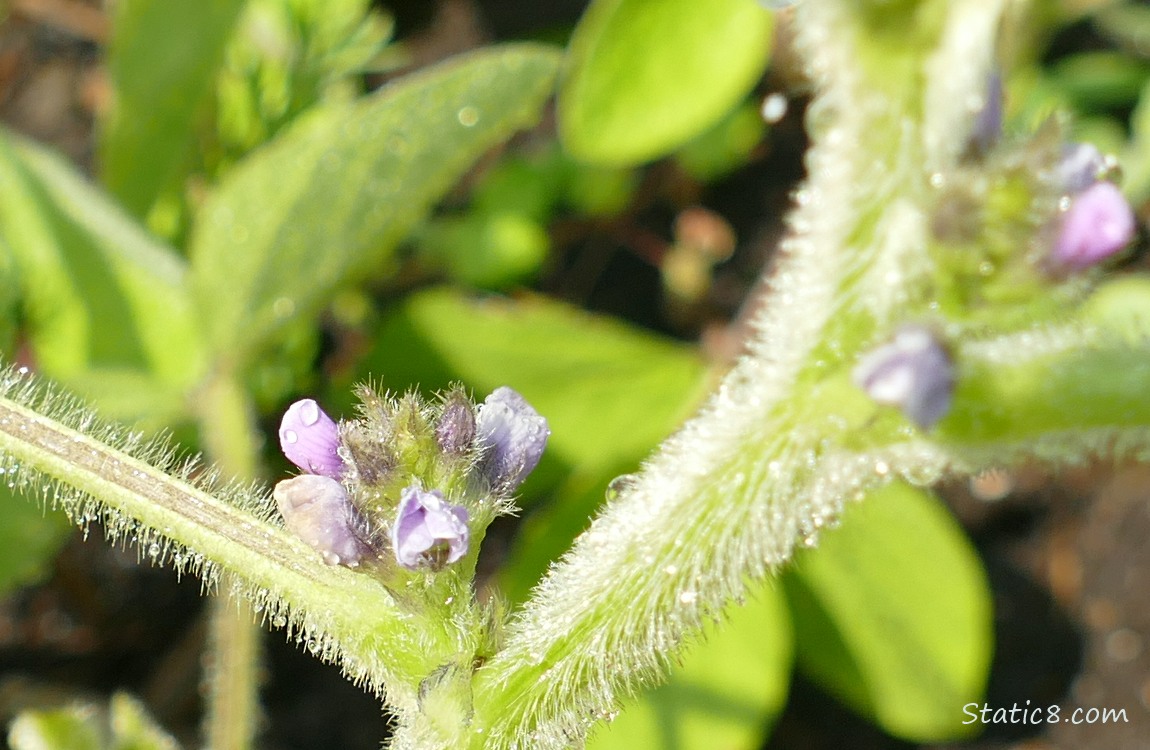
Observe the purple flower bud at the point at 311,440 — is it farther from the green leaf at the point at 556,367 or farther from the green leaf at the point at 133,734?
the green leaf at the point at 556,367

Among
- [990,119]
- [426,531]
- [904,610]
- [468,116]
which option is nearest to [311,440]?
[426,531]

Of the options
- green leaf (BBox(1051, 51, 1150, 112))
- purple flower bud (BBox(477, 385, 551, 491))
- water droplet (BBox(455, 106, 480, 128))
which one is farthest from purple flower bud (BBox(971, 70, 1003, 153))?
green leaf (BBox(1051, 51, 1150, 112))

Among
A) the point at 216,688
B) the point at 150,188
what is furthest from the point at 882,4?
the point at 150,188

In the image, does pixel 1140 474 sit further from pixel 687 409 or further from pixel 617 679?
pixel 617 679

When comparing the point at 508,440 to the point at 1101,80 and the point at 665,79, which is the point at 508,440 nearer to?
the point at 665,79

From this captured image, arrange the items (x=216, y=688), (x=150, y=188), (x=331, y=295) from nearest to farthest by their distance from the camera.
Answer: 1. (x=216, y=688)
2. (x=331, y=295)
3. (x=150, y=188)

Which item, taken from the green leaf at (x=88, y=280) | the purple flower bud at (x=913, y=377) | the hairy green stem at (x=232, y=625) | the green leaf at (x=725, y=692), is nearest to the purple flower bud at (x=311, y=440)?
the purple flower bud at (x=913, y=377)
